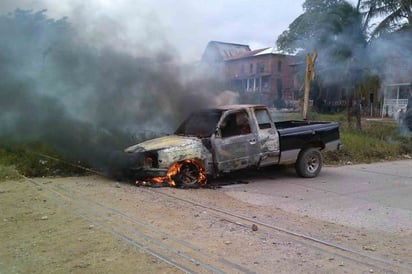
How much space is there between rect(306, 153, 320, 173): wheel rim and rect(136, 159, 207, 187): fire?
9.14ft

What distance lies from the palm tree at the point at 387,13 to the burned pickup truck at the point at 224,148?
8.88m

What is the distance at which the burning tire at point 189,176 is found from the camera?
8422 mm

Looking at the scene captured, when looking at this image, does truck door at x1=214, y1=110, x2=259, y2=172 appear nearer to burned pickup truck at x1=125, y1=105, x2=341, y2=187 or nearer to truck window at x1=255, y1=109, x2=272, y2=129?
burned pickup truck at x1=125, y1=105, x2=341, y2=187

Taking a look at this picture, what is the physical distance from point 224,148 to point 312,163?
8.70 ft

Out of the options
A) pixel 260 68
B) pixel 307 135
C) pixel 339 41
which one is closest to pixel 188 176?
pixel 307 135

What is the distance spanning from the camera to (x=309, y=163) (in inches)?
400

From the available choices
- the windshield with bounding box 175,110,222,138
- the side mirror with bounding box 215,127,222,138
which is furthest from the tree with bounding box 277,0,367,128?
the side mirror with bounding box 215,127,222,138

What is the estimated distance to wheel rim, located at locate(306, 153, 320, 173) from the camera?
1009 centimetres

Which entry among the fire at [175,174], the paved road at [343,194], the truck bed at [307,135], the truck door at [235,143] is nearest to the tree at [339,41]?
the paved road at [343,194]

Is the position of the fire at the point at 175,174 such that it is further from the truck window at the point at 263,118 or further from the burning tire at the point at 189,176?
the truck window at the point at 263,118

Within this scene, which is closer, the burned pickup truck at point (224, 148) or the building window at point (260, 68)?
the burned pickup truck at point (224, 148)

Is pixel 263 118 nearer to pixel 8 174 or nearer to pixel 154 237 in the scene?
pixel 154 237

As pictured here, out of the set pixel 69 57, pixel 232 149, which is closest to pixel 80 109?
pixel 69 57

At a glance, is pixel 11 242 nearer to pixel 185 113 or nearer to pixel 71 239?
pixel 71 239
